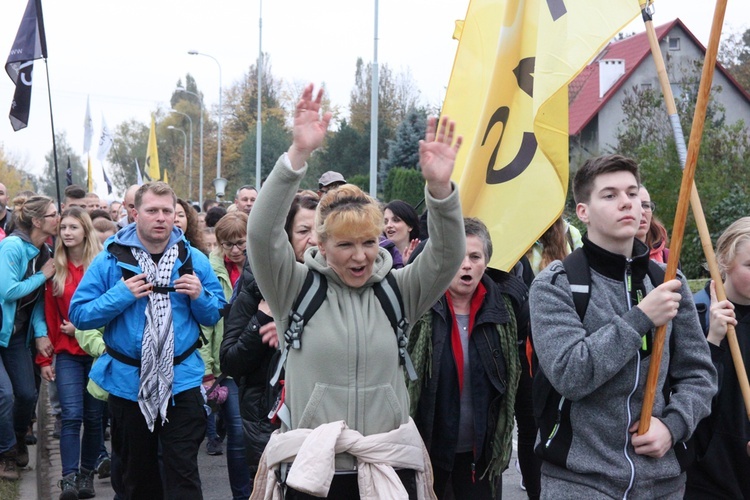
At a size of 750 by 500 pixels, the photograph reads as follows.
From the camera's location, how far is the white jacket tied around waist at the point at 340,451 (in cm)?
352

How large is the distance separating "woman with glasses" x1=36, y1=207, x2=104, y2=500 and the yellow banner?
3.14 meters

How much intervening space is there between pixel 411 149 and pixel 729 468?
1560 inches

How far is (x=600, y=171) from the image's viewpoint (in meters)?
3.70

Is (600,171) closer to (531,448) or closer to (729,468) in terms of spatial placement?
(729,468)

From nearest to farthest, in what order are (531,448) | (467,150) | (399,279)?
(399,279)
(531,448)
(467,150)

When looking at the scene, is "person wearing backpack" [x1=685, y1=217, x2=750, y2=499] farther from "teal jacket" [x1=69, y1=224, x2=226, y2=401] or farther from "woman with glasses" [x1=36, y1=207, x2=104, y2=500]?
"woman with glasses" [x1=36, y1=207, x2=104, y2=500]

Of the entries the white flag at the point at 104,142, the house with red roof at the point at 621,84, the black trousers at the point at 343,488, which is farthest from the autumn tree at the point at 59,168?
the black trousers at the point at 343,488

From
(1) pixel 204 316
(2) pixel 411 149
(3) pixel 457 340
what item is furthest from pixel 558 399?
(2) pixel 411 149

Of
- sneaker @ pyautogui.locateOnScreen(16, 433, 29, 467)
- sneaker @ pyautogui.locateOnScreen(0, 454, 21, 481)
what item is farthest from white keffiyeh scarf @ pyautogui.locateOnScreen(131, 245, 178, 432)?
sneaker @ pyautogui.locateOnScreen(16, 433, 29, 467)

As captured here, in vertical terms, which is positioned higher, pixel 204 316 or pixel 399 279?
pixel 399 279

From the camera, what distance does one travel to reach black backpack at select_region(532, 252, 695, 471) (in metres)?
3.56

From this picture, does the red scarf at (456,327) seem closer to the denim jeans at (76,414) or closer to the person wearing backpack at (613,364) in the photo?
the person wearing backpack at (613,364)

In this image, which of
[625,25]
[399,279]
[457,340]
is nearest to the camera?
[399,279]

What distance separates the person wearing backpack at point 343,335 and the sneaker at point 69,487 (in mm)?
3599
